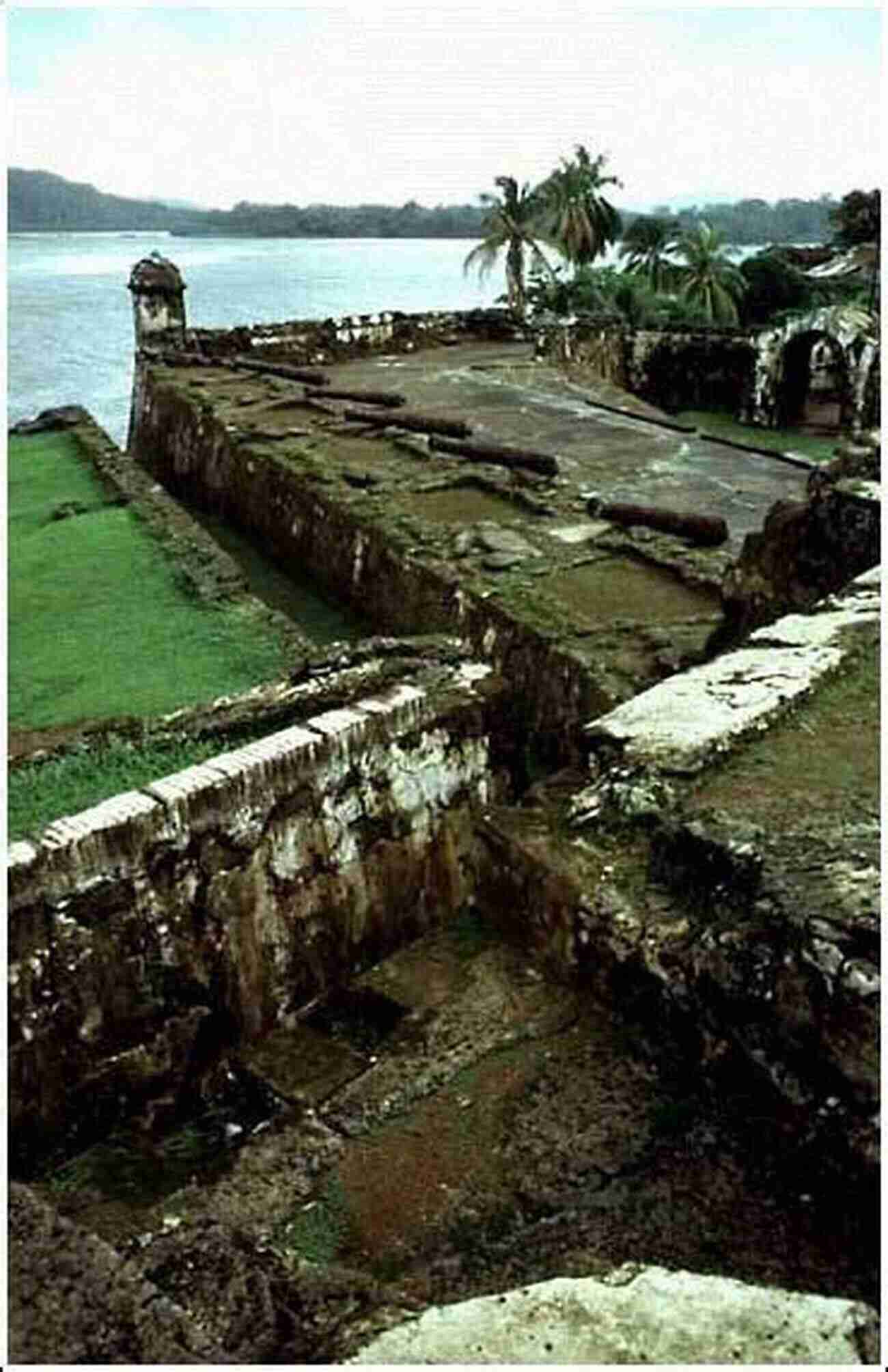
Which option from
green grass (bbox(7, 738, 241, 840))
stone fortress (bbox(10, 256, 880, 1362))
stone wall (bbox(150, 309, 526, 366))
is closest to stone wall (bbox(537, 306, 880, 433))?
stone wall (bbox(150, 309, 526, 366))

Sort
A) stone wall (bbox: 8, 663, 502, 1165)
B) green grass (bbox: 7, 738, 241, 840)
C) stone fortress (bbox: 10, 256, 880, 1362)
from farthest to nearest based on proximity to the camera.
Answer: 1. green grass (bbox: 7, 738, 241, 840)
2. stone wall (bbox: 8, 663, 502, 1165)
3. stone fortress (bbox: 10, 256, 880, 1362)

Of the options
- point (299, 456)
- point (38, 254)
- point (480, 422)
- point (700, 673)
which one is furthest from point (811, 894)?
point (38, 254)

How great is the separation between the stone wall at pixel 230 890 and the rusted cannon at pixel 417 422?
29.2 feet

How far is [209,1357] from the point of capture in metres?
2.57

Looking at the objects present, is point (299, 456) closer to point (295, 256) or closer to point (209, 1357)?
point (209, 1357)

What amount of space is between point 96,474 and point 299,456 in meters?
2.91

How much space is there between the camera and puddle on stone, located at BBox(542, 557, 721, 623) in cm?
847

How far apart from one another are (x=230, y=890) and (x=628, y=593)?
4883 millimetres

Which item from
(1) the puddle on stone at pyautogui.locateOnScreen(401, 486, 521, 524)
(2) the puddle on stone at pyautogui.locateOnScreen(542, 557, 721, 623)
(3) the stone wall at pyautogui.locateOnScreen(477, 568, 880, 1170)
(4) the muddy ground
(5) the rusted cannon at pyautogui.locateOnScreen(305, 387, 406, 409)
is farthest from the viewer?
(5) the rusted cannon at pyautogui.locateOnScreen(305, 387, 406, 409)

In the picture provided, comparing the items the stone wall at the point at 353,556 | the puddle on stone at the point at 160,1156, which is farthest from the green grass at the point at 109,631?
the puddle on stone at the point at 160,1156

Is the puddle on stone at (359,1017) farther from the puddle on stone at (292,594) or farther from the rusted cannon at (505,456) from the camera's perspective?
the rusted cannon at (505,456)

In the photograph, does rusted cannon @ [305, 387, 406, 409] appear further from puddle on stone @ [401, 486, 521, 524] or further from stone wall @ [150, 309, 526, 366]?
puddle on stone @ [401, 486, 521, 524]

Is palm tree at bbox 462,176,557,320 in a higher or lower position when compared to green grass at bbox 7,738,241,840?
higher

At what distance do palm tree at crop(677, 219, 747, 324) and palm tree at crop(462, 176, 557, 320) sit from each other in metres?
3.70
